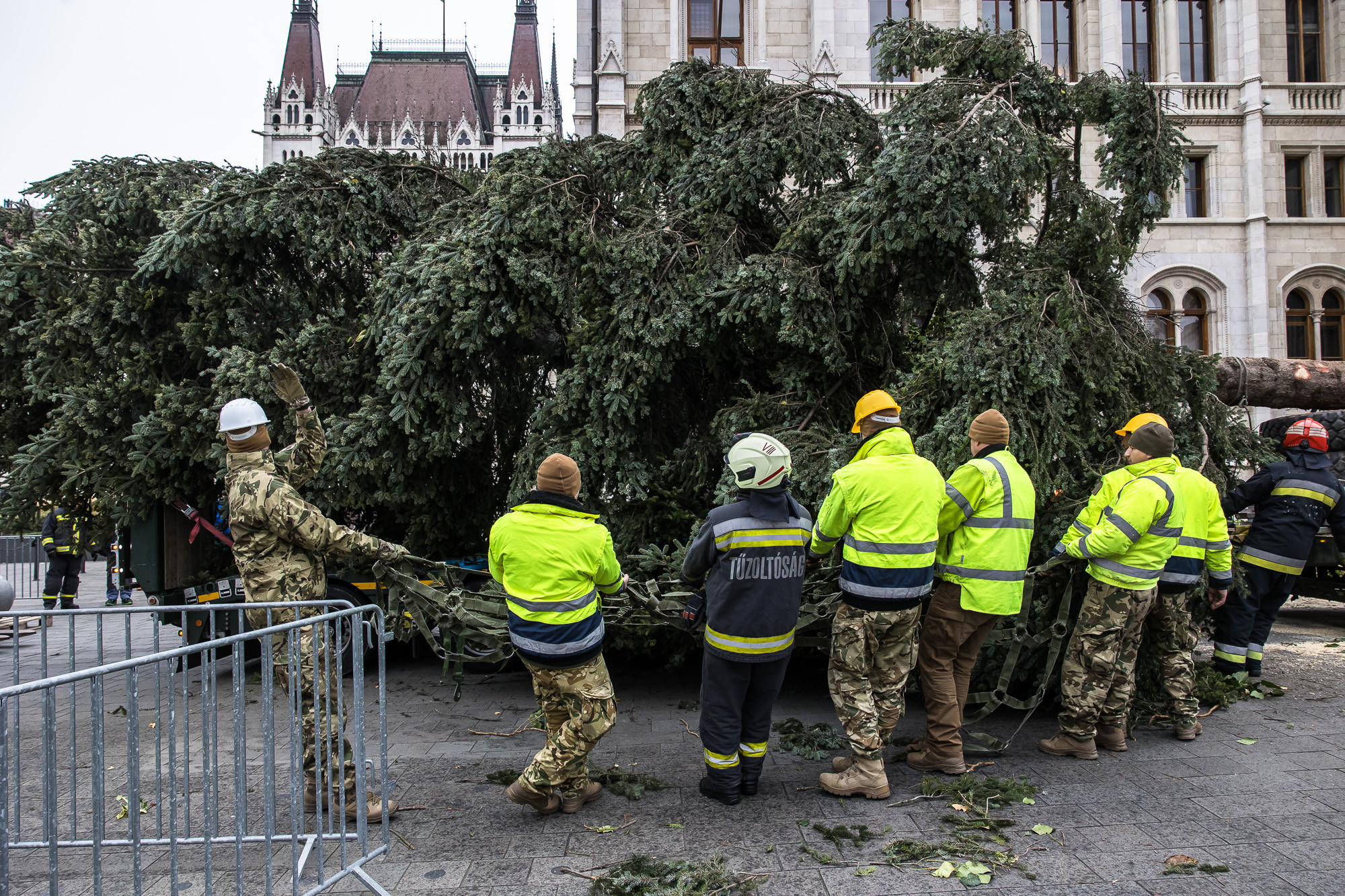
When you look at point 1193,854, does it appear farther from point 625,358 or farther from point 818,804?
point 625,358

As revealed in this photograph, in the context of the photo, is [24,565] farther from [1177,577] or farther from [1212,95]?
[1212,95]

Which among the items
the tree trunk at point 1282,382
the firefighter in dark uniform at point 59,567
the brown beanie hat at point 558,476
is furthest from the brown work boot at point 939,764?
the firefighter in dark uniform at point 59,567

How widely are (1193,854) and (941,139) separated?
4528 millimetres

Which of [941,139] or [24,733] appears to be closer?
[24,733]

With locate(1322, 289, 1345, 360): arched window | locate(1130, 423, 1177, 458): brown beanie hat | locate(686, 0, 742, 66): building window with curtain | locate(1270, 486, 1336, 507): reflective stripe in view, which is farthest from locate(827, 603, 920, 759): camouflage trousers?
locate(1322, 289, 1345, 360): arched window

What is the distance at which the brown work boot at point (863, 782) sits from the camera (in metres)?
4.17

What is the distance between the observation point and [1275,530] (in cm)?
632

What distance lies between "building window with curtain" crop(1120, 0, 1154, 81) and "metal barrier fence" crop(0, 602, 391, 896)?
2683cm

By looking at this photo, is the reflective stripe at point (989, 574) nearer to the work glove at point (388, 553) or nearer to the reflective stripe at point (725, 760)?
the reflective stripe at point (725, 760)

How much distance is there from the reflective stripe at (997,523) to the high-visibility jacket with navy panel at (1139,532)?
45cm

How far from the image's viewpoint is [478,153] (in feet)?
263

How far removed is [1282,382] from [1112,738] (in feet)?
18.0

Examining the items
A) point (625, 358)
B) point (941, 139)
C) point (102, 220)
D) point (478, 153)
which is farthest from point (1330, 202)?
point (478, 153)

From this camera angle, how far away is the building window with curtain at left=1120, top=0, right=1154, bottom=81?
2367 cm
